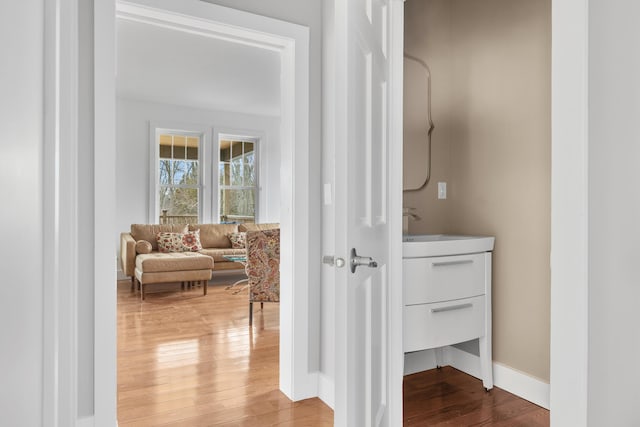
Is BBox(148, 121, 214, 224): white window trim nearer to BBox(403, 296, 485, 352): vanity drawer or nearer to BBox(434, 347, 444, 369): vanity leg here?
BBox(434, 347, 444, 369): vanity leg

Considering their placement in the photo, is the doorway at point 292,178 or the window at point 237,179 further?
the window at point 237,179

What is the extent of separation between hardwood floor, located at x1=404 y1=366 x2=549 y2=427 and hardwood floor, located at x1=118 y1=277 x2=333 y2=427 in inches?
20.1

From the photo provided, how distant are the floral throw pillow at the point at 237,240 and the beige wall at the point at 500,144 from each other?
4.14 metres

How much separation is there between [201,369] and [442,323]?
1.65 meters

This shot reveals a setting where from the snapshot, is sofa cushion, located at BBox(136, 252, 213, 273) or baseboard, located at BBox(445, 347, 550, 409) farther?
sofa cushion, located at BBox(136, 252, 213, 273)

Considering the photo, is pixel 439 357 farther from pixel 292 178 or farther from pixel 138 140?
pixel 138 140

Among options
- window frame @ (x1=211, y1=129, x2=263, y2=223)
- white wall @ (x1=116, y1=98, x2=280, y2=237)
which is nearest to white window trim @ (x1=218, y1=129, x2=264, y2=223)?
window frame @ (x1=211, y1=129, x2=263, y2=223)

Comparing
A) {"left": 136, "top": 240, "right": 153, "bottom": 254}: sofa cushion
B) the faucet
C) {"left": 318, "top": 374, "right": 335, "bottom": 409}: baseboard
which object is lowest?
{"left": 318, "top": 374, "right": 335, "bottom": 409}: baseboard

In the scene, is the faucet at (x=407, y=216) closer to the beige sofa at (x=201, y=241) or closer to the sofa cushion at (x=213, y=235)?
the beige sofa at (x=201, y=241)
